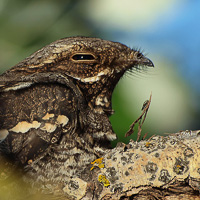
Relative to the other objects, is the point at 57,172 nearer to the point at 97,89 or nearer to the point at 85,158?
the point at 85,158

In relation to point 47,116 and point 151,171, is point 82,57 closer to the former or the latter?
point 47,116

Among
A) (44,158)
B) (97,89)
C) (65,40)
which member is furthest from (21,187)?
(65,40)

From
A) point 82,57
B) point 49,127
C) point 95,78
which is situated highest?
point 82,57

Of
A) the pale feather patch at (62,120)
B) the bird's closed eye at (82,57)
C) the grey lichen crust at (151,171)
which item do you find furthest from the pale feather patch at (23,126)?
the bird's closed eye at (82,57)

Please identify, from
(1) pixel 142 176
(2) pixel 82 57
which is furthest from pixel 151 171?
(2) pixel 82 57

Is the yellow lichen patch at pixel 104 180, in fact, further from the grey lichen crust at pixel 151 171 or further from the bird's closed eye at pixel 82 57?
the bird's closed eye at pixel 82 57
